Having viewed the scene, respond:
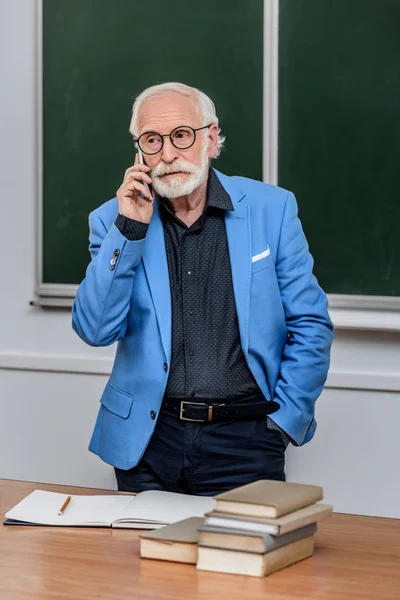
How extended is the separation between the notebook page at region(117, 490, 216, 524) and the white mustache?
3.08ft

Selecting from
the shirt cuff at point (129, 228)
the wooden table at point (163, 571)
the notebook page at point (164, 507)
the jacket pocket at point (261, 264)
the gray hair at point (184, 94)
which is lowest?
the wooden table at point (163, 571)

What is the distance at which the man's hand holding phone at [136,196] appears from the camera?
2779 millimetres

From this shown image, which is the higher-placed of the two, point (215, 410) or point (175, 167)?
point (175, 167)

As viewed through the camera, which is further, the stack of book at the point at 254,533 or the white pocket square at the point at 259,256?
the white pocket square at the point at 259,256

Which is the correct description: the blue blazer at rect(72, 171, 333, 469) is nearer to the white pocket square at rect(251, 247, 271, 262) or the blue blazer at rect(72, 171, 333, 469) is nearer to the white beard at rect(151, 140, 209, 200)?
the white pocket square at rect(251, 247, 271, 262)

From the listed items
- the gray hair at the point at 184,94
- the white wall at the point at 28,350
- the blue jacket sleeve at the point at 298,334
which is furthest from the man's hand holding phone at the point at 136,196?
the white wall at the point at 28,350

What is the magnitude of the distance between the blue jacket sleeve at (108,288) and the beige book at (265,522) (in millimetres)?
1027

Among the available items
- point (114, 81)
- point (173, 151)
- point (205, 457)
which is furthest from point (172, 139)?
point (114, 81)

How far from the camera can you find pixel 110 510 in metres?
2.21

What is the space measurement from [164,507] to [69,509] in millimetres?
231

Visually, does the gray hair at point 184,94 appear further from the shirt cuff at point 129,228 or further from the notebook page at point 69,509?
the notebook page at point 69,509

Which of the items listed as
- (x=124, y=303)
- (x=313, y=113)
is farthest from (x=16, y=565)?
(x=313, y=113)

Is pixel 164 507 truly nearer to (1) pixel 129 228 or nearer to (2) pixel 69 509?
(2) pixel 69 509

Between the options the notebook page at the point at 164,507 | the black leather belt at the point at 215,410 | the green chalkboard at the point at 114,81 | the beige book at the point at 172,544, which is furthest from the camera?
the green chalkboard at the point at 114,81
